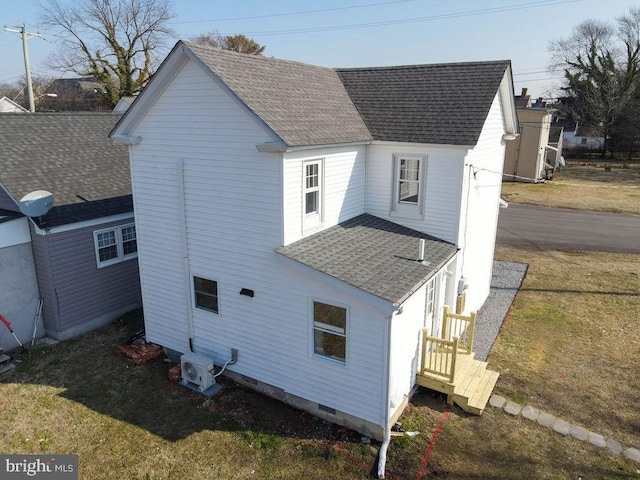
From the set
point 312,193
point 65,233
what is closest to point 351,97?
point 312,193

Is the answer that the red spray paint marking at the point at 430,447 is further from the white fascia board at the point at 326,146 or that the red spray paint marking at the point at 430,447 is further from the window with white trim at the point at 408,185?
the white fascia board at the point at 326,146

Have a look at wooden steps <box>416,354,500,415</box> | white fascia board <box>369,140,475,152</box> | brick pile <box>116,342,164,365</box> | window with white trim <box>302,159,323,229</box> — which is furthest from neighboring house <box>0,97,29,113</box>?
wooden steps <box>416,354,500,415</box>

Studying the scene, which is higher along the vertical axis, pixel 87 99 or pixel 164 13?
pixel 164 13

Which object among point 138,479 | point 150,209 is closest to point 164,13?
point 150,209

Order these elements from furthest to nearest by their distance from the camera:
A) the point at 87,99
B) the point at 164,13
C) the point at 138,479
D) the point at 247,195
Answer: the point at 87,99 → the point at 164,13 → the point at 247,195 → the point at 138,479

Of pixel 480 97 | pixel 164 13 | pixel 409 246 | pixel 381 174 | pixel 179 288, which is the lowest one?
pixel 179 288

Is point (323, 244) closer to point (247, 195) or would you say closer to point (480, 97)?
point (247, 195)
